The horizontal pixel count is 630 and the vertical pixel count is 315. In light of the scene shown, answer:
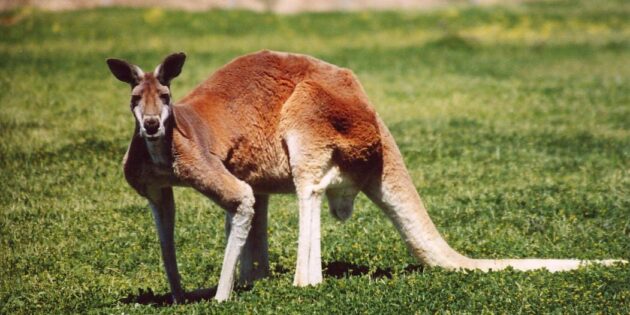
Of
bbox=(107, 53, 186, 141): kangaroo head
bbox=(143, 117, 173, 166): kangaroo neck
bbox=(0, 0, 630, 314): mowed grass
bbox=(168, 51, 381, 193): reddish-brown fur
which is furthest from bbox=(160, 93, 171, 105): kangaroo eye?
bbox=(0, 0, 630, 314): mowed grass

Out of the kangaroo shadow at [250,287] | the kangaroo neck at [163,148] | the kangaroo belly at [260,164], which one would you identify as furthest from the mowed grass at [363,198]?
the kangaroo neck at [163,148]

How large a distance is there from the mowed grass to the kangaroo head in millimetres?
1281

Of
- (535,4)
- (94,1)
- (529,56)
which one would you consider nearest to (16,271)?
(529,56)

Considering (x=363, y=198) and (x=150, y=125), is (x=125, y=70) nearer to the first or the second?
(x=150, y=125)

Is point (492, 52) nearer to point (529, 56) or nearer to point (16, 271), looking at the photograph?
point (529, 56)

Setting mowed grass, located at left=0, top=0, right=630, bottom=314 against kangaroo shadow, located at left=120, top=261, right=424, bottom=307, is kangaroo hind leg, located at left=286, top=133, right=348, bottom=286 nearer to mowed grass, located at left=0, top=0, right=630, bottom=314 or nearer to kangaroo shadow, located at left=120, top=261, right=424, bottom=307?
mowed grass, located at left=0, top=0, right=630, bottom=314

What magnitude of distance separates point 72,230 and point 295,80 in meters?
2.83

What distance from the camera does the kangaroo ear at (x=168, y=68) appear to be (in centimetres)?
602

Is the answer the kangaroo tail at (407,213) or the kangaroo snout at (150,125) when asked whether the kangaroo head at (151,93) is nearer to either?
the kangaroo snout at (150,125)

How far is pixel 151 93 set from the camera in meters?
5.93

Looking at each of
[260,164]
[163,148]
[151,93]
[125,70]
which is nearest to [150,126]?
[151,93]

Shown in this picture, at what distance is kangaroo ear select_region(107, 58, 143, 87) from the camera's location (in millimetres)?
6004

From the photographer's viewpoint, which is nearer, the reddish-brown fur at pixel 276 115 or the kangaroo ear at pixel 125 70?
the kangaroo ear at pixel 125 70

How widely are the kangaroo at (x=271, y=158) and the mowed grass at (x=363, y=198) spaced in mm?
252
